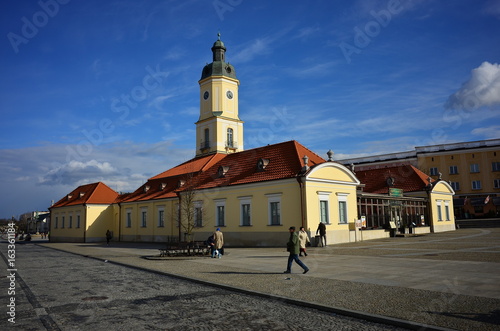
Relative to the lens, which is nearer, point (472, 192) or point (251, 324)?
point (251, 324)

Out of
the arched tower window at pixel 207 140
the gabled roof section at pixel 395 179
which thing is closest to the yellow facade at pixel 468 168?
the gabled roof section at pixel 395 179

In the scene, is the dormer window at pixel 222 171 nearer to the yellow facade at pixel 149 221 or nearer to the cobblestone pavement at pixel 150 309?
the yellow facade at pixel 149 221

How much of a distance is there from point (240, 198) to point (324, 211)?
248 inches

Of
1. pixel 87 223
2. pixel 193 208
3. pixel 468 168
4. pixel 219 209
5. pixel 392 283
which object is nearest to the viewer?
pixel 392 283

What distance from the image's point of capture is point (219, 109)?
42.6 meters

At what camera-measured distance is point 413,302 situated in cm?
834

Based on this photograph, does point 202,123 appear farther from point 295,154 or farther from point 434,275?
point 434,275

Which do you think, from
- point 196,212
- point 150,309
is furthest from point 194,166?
point 150,309

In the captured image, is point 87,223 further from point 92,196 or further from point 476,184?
point 476,184

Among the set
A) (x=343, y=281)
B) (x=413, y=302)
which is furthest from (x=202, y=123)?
(x=413, y=302)

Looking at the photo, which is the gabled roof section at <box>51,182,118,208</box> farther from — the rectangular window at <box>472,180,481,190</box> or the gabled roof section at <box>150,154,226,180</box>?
the rectangular window at <box>472,180,481,190</box>

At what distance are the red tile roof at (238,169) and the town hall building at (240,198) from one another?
103 mm

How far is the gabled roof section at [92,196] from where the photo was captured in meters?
46.5

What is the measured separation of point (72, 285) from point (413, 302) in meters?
10.1
